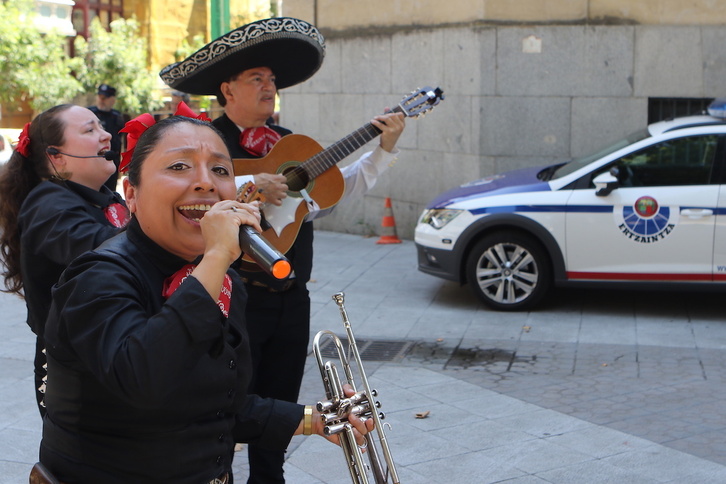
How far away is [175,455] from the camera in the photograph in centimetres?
211

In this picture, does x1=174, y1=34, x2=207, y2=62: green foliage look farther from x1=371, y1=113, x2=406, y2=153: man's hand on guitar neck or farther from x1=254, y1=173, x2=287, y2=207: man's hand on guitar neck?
x1=254, y1=173, x2=287, y2=207: man's hand on guitar neck

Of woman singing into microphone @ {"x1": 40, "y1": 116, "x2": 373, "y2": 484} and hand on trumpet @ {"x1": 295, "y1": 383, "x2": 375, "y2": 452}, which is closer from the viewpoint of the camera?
woman singing into microphone @ {"x1": 40, "y1": 116, "x2": 373, "y2": 484}

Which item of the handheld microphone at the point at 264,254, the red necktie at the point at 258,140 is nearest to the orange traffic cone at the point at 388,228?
the red necktie at the point at 258,140

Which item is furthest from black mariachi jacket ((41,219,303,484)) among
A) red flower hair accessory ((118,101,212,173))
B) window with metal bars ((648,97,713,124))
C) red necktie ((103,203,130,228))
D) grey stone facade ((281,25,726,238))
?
window with metal bars ((648,97,713,124))

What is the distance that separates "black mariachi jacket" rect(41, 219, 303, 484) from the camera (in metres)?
1.89

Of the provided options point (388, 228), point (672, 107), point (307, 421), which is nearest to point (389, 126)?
point (307, 421)

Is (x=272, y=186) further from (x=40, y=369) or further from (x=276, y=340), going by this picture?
A: (x=40, y=369)

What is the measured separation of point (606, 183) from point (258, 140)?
4436 millimetres

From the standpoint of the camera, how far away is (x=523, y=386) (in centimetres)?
644

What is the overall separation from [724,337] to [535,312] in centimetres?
161

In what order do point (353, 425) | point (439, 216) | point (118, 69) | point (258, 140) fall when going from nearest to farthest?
1. point (353, 425)
2. point (258, 140)
3. point (439, 216)
4. point (118, 69)

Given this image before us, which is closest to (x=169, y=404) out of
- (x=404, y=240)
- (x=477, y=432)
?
(x=477, y=432)

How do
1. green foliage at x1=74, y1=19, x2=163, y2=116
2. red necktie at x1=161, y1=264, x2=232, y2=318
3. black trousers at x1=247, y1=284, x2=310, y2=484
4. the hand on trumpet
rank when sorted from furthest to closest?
green foliage at x1=74, y1=19, x2=163, y2=116, black trousers at x1=247, y1=284, x2=310, y2=484, the hand on trumpet, red necktie at x1=161, y1=264, x2=232, y2=318

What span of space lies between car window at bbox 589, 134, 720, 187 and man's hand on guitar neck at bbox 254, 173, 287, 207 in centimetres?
447
